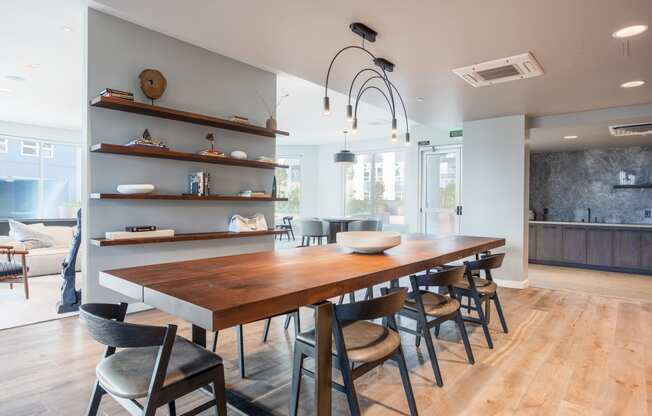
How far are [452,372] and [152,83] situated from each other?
135 inches

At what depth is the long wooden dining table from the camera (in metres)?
1.34

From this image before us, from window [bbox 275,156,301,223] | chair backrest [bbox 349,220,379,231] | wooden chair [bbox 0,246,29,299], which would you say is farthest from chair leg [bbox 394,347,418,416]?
window [bbox 275,156,301,223]

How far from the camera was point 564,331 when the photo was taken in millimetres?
3348

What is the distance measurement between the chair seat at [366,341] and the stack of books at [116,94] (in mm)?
2548

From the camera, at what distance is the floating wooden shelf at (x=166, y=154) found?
3.11 m

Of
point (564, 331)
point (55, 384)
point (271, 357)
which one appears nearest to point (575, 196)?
point (564, 331)

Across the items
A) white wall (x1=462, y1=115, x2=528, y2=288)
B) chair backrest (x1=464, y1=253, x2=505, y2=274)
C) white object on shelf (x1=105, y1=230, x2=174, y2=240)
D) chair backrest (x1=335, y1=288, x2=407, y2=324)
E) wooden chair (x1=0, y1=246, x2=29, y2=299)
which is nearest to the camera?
chair backrest (x1=335, y1=288, x2=407, y2=324)

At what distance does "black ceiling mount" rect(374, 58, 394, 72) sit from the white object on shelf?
245 centimetres

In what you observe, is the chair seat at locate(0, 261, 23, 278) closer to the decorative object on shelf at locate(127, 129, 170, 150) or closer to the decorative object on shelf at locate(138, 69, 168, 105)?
the decorative object on shelf at locate(127, 129, 170, 150)

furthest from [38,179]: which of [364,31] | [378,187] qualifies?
[364,31]

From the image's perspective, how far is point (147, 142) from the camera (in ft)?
10.8

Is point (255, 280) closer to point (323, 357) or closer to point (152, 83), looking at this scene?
point (323, 357)

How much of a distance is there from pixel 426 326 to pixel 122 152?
278 centimetres

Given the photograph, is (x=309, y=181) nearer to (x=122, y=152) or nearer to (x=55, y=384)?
(x=122, y=152)
